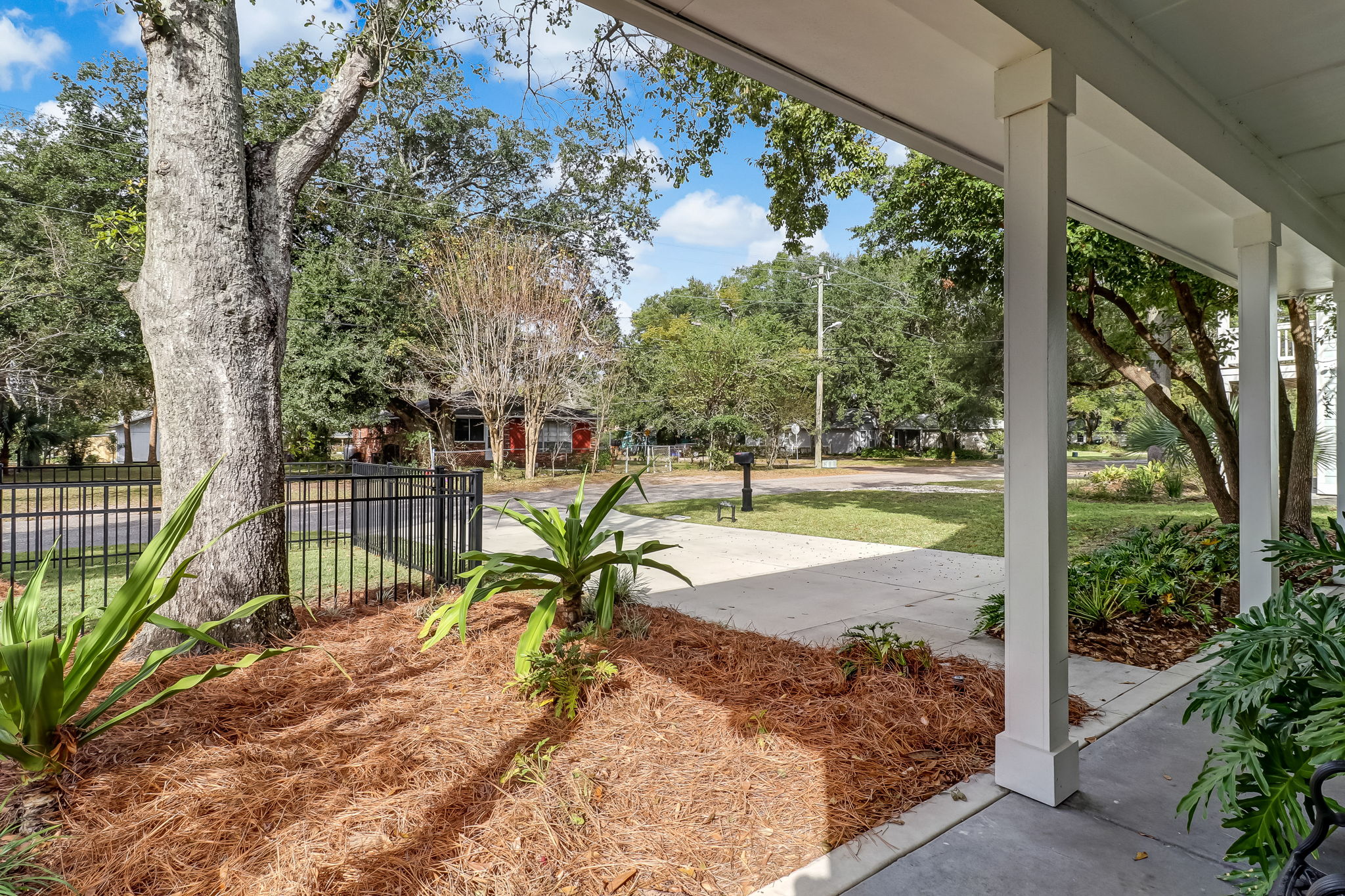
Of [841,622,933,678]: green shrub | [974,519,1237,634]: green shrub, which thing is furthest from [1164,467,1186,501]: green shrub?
[841,622,933,678]: green shrub

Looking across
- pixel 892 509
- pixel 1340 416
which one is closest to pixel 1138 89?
pixel 1340 416

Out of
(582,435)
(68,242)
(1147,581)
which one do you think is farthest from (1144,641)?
(582,435)

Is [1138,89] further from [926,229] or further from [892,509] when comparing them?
[892,509]

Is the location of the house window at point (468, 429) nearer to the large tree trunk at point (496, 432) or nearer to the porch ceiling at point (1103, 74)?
the large tree trunk at point (496, 432)

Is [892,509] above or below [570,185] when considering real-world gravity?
below

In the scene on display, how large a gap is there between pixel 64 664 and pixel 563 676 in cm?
177

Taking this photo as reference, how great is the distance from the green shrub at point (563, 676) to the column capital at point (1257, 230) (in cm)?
471

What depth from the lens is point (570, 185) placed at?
22906 millimetres

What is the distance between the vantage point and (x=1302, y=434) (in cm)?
656

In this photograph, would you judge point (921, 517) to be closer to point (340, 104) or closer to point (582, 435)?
point (340, 104)

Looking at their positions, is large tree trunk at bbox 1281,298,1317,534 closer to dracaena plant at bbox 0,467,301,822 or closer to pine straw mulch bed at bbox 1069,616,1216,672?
pine straw mulch bed at bbox 1069,616,1216,672

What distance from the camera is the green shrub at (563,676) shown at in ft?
9.52

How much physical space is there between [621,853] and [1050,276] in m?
2.46

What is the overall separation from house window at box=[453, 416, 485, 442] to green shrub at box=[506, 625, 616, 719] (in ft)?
73.7
